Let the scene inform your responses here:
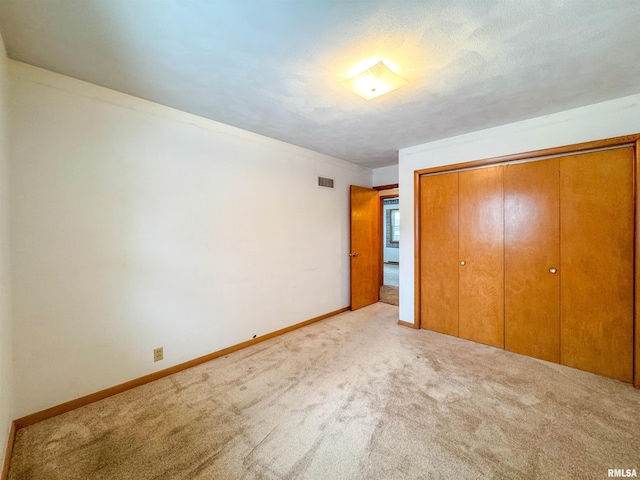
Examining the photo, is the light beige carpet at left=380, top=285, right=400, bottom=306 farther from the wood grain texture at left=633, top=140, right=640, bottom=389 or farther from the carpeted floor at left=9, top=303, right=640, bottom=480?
the wood grain texture at left=633, top=140, right=640, bottom=389

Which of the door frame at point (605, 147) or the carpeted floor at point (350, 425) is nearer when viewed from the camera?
the carpeted floor at point (350, 425)

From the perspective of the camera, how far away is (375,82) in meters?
1.87

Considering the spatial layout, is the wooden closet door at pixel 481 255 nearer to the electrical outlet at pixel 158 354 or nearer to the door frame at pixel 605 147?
the door frame at pixel 605 147

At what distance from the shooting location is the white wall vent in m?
3.87

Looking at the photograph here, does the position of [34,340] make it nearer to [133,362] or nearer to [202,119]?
[133,362]

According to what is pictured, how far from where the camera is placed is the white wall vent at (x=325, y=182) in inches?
152

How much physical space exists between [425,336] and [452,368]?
77 cm

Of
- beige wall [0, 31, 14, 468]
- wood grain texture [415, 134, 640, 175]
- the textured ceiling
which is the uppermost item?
the textured ceiling

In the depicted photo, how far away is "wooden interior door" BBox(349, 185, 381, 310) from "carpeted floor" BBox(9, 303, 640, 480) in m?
1.81

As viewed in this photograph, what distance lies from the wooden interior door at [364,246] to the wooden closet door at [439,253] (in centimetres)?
114

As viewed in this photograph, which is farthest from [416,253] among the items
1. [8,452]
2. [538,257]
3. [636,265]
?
[8,452]
